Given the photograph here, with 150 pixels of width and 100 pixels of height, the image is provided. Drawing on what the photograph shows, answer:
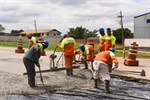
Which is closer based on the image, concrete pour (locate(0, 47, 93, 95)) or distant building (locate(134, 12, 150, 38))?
concrete pour (locate(0, 47, 93, 95))

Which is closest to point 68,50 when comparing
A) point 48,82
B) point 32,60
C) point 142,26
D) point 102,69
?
point 48,82

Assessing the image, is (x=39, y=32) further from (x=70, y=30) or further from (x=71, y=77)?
(x=71, y=77)

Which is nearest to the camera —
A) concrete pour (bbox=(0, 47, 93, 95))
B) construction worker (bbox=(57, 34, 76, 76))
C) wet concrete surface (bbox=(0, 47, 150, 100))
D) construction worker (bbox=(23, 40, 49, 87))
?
wet concrete surface (bbox=(0, 47, 150, 100))

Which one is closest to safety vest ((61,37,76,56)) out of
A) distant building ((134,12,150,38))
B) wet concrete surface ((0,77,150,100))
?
wet concrete surface ((0,77,150,100))

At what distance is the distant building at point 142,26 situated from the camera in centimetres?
4625

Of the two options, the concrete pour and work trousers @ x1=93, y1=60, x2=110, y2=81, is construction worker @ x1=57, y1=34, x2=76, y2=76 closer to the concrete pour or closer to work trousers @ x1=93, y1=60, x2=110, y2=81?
the concrete pour

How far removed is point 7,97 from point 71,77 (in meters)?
3.15

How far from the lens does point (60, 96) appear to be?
7.87 meters

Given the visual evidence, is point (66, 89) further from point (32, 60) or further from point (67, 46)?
point (67, 46)

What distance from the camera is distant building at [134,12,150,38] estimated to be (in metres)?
46.2

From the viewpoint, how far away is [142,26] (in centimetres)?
4688

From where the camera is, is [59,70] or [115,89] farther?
[59,70]

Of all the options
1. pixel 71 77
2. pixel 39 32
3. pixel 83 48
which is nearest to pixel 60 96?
pixel 71 77

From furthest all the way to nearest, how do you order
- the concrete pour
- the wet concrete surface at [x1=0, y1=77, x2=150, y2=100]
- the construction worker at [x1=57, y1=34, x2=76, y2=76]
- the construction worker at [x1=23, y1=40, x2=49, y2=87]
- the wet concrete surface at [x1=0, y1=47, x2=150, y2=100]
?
the construction worker at [x1=57, y1=34, x2=76, y2=76] < the construction worker at [x1=23, y1=40, x2=49, y2=87] < the concrete pour < the wet concrete surface at [x1=0, y1=47, x2=150, y2=100] < the wet concrete surface at [x1=0, y1=77, x2=150, y2=100]
